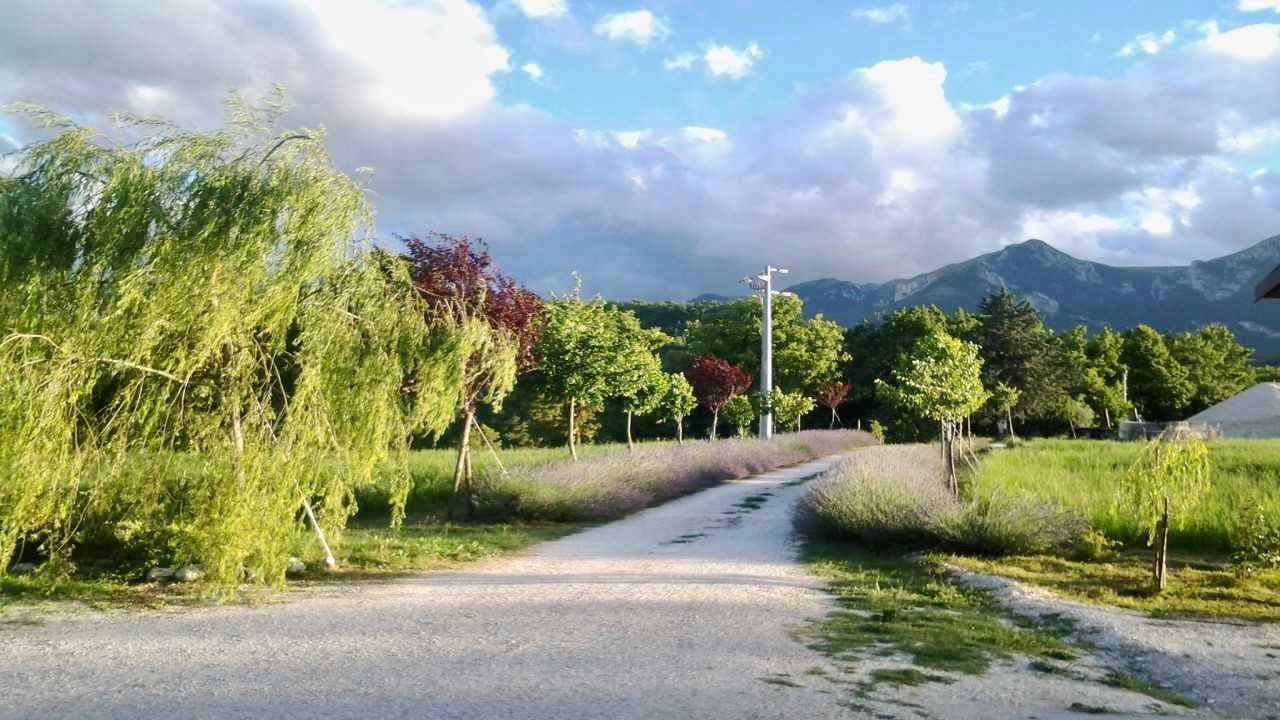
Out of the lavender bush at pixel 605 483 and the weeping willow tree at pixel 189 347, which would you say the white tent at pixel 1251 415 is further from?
the weeping willow tree at pixel 189 347

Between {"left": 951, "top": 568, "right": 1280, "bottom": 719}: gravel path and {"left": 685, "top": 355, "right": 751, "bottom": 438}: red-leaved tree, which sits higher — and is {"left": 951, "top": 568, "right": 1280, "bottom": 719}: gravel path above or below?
below

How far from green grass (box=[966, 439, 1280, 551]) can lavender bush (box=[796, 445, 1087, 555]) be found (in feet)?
2.42

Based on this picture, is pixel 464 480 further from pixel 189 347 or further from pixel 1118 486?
pixel 1118 486

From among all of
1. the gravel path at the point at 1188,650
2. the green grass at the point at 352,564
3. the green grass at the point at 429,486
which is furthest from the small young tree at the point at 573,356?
the gravel path at the point at 1188,650

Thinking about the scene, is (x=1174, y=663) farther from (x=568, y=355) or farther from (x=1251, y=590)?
(x=568, y=355)

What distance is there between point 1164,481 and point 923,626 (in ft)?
13.1

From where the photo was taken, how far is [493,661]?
5.72 m

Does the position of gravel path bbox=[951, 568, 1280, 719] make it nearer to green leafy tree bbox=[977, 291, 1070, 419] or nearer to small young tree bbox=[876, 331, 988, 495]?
small young tree bbox=[876, 331, 988, 495]

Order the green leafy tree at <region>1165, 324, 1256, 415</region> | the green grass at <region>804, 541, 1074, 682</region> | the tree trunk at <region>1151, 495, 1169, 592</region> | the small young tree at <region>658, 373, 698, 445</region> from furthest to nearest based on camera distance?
the green leafy tree at <region>1165, 324, 1256, 415</region> → the small young tree at <region>658, 373, 698, 445</region> → the tree trunk at <region>1151, 495, 1169, 592</region> → the green grass at <region>804, 541, 1074, 682</region>

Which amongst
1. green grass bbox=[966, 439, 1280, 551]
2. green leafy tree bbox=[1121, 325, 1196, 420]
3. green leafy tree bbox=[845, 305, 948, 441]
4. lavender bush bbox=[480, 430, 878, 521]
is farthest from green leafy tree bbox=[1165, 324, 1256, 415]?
lavender bush bbox=[480, 430, 878, 521]

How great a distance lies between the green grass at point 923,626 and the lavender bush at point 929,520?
1407 millimetres

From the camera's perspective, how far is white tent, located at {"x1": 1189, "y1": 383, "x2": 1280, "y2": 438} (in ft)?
162

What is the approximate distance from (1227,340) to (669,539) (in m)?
76.6

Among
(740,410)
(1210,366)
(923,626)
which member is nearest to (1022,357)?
(740,410)
